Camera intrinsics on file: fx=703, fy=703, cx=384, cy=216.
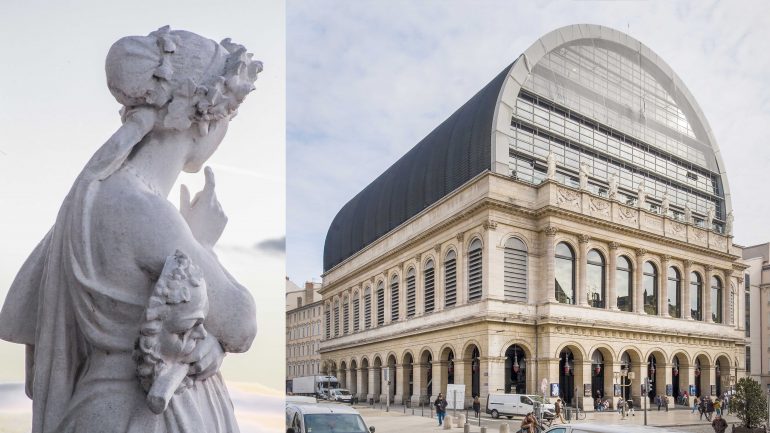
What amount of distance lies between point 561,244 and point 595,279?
2834 mm

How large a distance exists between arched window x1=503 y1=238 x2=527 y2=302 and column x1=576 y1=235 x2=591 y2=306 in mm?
2887

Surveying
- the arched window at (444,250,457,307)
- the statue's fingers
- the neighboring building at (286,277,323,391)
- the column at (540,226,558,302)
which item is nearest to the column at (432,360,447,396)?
the arched window at (444,250,457,307)

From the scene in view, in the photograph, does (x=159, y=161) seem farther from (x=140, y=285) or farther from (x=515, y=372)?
(x=515, y=372)

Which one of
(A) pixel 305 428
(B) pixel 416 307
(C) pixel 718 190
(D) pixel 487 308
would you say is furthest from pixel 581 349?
(A) pixel 305 428

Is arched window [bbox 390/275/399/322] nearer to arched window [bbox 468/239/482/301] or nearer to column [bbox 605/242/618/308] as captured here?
arched window [bbox 468/239/482/301]

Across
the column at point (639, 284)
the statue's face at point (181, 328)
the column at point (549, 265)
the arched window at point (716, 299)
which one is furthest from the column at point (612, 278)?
the statue's face at point (181, 328)

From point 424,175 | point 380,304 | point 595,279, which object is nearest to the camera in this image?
point 595,279

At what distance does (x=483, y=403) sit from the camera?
1221 inches

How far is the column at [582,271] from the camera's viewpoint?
33938 mm

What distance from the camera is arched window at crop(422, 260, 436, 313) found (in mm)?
37625

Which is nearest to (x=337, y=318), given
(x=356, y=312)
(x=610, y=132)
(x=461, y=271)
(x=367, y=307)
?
(x=356, y=312)

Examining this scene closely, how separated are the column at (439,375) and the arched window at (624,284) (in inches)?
375

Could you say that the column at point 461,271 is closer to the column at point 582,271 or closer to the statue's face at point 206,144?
the column at point 582,271

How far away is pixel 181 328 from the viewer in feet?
4.21
